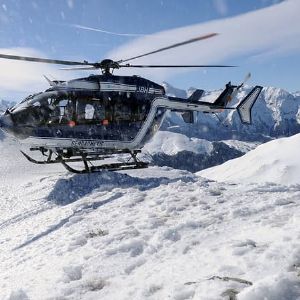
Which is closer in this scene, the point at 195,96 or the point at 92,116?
the point at 92,116

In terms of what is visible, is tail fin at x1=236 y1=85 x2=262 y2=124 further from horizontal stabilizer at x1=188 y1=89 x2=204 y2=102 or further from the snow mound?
the snow mound

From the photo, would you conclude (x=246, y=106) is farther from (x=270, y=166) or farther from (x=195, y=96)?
(x=270, y=166)

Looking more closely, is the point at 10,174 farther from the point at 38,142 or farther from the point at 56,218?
the point at 56,218

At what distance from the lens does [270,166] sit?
206ft

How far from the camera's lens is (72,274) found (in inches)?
219

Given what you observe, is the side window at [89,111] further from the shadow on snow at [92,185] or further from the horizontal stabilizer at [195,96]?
the horizontal stabilizer at [195,96]

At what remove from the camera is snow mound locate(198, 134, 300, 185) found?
195 ft

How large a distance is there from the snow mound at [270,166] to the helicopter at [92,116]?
140ft

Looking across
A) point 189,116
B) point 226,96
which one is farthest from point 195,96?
point 226,96

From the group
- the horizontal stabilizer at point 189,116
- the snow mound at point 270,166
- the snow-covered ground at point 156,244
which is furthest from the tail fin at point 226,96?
the snow mound at point 270,166

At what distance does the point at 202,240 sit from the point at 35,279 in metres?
2.43

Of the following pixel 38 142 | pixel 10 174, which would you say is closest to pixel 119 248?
pixel 38 142

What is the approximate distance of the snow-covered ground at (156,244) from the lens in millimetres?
4453

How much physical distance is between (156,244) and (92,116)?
31.0ft
